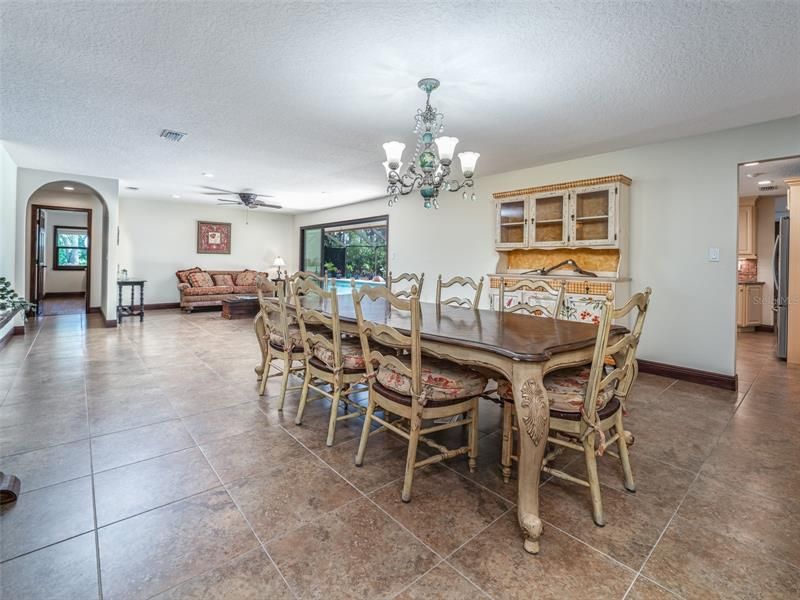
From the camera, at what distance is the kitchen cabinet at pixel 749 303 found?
21.3 feet

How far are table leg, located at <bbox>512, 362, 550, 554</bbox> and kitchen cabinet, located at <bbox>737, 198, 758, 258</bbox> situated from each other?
7.20 metres

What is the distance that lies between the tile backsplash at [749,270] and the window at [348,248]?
615 cm

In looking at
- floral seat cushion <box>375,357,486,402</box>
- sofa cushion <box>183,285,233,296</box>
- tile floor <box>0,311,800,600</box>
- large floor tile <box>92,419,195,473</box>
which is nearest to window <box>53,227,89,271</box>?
sofa cushion <box>183,285,233,296</box>

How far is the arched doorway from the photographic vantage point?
698 cm

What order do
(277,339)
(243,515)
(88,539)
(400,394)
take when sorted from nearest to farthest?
(88,539)
(243,515)
(400,394)
(277,339)

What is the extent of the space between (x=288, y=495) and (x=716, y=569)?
1.69m

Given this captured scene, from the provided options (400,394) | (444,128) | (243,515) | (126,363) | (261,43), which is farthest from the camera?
(126,363)

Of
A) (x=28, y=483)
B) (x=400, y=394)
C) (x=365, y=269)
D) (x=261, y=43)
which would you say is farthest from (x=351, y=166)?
(x=28, y=483)

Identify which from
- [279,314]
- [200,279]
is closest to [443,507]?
[279,314]

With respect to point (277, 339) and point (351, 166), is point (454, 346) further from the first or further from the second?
point (351, 166)

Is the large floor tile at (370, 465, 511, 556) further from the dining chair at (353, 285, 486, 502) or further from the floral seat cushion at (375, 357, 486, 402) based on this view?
the floral seat cushion at (375, 357, 486, 402)

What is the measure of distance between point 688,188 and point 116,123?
543cm

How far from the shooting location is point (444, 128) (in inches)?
139

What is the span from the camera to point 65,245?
418 inches
